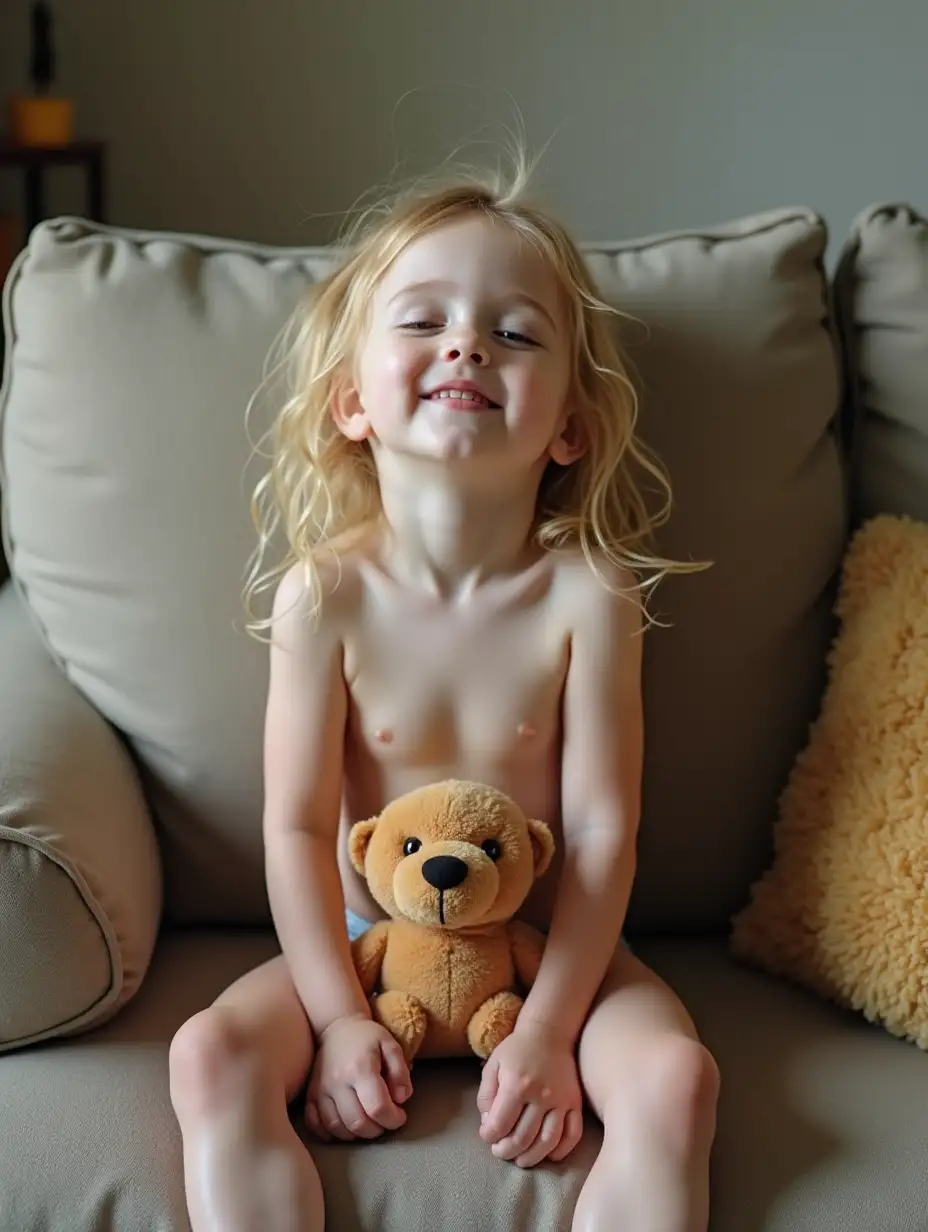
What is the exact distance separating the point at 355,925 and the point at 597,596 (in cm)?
34

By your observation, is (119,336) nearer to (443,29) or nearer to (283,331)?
A: (283,331)

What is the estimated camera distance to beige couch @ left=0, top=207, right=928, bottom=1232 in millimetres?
1173

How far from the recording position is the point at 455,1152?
36.9 inches

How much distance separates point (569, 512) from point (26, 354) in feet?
1.65

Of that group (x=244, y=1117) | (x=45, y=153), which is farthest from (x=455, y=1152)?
(x=45, y=153)

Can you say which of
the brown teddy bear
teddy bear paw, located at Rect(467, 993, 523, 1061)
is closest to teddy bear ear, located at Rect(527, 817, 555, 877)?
the brown teddy bear

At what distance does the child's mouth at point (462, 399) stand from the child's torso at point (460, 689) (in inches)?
6.5

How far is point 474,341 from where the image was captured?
1057 millimetres

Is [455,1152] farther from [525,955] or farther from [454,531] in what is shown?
[454,531]

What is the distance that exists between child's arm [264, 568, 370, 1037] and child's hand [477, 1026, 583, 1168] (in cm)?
16

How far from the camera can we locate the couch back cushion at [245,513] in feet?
3.96

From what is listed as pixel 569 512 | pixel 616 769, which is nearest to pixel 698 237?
pixel 569 512

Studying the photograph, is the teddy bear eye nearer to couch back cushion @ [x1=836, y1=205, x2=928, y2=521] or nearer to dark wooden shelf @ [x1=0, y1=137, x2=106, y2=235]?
couch back cushion @ [x1=836, y1=205, x2=928, y2=521]

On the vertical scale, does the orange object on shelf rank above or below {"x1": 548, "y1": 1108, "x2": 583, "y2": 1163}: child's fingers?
above
